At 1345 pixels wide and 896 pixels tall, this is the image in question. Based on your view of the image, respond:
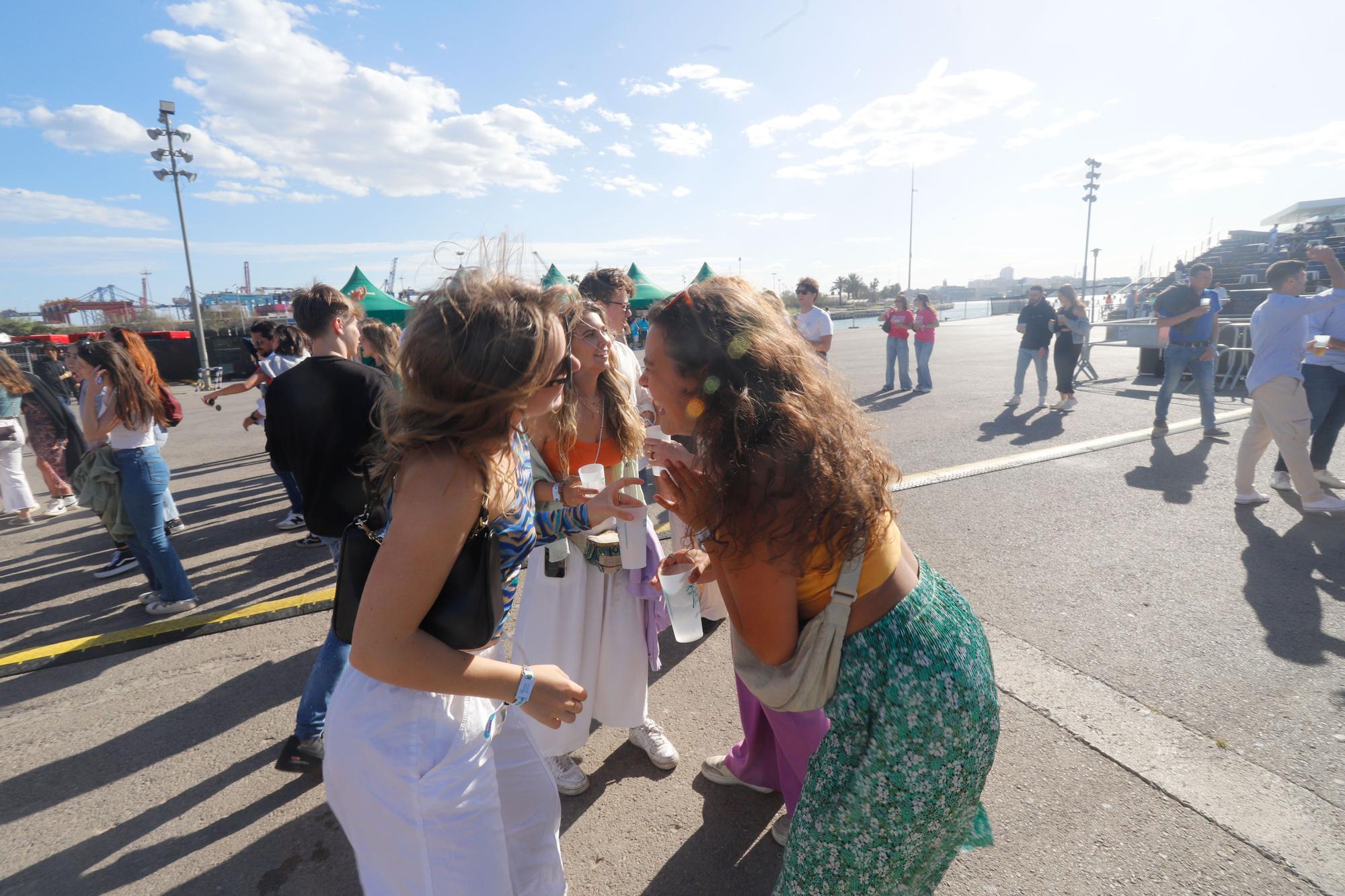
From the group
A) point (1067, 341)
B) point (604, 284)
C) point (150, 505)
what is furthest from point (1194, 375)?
point (150, 505)

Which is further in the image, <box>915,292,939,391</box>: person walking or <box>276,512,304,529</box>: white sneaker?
<box>915,292,939,391</box>: person walking

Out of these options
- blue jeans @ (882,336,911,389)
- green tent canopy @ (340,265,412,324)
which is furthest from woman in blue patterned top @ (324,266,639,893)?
green tent canopy @ (340,265,412,324)

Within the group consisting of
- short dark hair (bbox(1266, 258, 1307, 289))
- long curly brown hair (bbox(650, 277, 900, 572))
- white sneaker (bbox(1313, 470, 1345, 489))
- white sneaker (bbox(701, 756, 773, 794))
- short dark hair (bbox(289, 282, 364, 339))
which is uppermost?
short dark hair (bbox(1266, 258, 1307, 289))

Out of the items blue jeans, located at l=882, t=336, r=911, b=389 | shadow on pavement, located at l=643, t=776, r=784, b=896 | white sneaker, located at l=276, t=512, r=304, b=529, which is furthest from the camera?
blue jeans, located at l=882, t=336, r=911, b=389

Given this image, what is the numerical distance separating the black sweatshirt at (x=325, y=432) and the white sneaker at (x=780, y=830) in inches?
83.0

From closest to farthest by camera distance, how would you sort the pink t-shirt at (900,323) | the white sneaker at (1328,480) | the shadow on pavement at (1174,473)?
the white sneaker at (1328,480), the shadow on pavement at (1174,473), the pink t-shirt at (900,323)

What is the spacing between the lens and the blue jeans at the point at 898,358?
38.1 feet

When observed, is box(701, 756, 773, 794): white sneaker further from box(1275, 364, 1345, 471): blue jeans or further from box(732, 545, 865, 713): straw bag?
box(1275, 364, 1345, 471): blue jeans

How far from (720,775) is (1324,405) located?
6184 mm

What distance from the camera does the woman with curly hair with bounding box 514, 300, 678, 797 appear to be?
2.43 metres

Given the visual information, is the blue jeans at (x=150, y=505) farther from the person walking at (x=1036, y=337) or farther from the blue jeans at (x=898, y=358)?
the blue jeans at (x=898, y=358)

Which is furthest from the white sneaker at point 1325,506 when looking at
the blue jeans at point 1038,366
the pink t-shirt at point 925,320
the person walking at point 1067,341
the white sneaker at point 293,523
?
the white sneaker at point 293,523

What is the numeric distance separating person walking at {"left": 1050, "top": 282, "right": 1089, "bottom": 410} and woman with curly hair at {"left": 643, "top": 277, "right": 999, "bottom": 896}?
9.54 m

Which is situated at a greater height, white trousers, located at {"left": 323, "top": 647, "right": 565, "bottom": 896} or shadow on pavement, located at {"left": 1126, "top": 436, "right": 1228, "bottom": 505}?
white trousers, located at {"left": 323, "top": 647, "right": 565, "bottom": 896}
